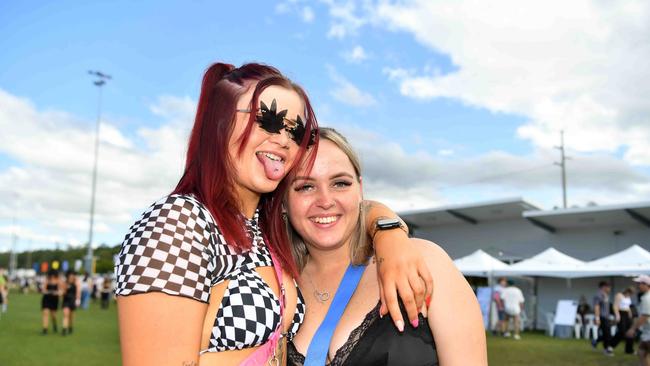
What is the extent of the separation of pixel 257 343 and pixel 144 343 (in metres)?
0.49

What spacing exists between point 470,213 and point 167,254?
28900 mm

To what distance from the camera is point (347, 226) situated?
3.07m

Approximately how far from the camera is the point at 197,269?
1915 millimetres

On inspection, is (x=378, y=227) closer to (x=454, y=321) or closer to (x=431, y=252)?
(x=431, y=252)

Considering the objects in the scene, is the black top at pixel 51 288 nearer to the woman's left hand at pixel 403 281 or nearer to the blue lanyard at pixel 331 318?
the blue lanyard at pixel 331 318

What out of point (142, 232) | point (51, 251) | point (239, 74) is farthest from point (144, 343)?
point (51, 251)

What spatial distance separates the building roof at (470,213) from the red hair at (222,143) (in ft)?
86.1

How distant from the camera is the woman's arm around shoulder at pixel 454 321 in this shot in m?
2.48

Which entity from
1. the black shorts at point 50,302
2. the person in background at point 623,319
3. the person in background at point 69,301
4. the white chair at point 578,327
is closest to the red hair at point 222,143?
the person in background at point 623,319

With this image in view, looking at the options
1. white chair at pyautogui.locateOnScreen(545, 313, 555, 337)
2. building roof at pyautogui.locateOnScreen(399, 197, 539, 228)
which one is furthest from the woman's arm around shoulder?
building roof at pyautogui.locateOnScreen(399, 197, 539, 228)

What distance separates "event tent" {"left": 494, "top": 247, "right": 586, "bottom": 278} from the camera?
20234mm

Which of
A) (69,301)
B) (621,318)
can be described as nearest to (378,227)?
(621,318)

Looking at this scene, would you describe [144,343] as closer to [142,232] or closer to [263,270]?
[142,232]

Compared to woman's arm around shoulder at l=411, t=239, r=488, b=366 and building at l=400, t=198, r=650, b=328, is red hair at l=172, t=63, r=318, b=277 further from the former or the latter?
building at l=400, t=198, r=650, b=328
